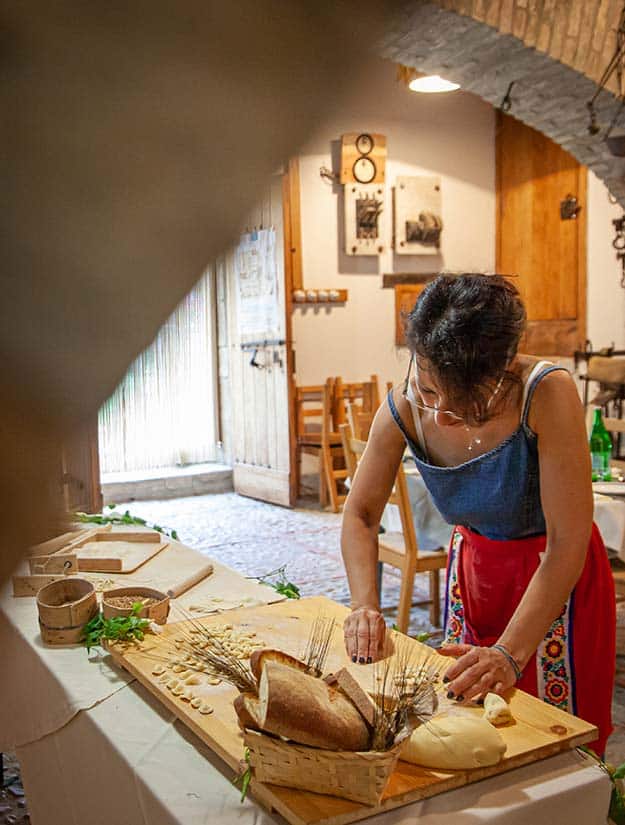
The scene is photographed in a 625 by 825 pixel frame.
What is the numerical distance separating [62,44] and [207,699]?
135cm

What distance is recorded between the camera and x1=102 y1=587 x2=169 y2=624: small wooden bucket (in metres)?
1.80

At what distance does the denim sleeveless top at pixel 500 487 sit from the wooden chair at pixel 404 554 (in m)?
1.47

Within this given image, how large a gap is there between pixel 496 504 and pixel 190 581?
89 centimetres

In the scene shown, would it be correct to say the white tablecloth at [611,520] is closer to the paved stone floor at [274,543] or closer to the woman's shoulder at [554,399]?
the paved stone floor at [274,543]

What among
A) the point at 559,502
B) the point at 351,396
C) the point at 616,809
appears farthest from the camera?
the point at 351,396

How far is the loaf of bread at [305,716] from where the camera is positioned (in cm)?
105

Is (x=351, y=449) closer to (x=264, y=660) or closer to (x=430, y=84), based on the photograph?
(x=264, y=660)

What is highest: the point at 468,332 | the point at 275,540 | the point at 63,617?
the point at 468,332

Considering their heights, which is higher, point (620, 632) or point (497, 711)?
point (497, 711)

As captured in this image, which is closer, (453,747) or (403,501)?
(453,747)

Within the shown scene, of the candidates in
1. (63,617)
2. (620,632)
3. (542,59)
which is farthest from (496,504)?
(542,59)

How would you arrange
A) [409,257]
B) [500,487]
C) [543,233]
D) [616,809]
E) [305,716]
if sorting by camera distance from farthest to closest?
[409,257]
[543,233]
[500,487]
[616,809]
[305,716]

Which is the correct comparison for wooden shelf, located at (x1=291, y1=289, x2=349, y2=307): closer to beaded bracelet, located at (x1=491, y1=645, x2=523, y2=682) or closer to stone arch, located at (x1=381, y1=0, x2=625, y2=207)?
stone arch, located at (x1=381, y1=0, x2=625, y2=207)

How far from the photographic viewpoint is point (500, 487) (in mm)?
1784
